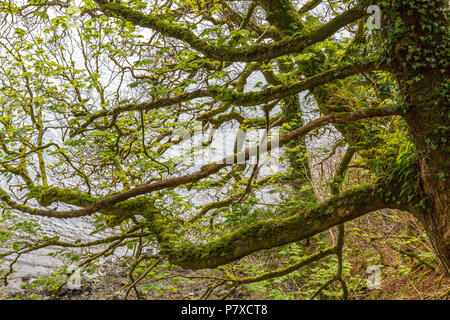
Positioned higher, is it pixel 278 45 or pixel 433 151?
pixel 278 45

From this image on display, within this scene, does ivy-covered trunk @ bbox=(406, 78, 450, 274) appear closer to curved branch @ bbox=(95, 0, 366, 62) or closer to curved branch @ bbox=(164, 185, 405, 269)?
curved branch @ bbox=(164, 185, 405, 269)

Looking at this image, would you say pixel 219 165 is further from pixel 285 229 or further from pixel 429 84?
pixel 429 84

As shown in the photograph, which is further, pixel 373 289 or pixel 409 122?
pixel 373 289

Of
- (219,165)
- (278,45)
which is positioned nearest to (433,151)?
(278,45)

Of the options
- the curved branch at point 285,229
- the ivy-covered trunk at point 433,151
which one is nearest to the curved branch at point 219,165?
the ivy-covered trunk at point 433,151

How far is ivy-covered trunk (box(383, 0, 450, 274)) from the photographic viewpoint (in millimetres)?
2633

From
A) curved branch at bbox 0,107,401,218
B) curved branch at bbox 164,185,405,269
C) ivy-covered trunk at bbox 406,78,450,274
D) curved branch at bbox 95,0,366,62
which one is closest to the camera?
ivy-covered trunk at bbox 406,78,450,274

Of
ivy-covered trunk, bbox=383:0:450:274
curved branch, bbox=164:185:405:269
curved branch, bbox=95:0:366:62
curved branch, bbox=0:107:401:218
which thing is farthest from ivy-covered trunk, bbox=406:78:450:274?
curved branch, bbox=95:0:366:62

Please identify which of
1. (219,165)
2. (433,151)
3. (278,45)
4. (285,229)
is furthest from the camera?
(219,165)

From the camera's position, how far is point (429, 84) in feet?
8.80
